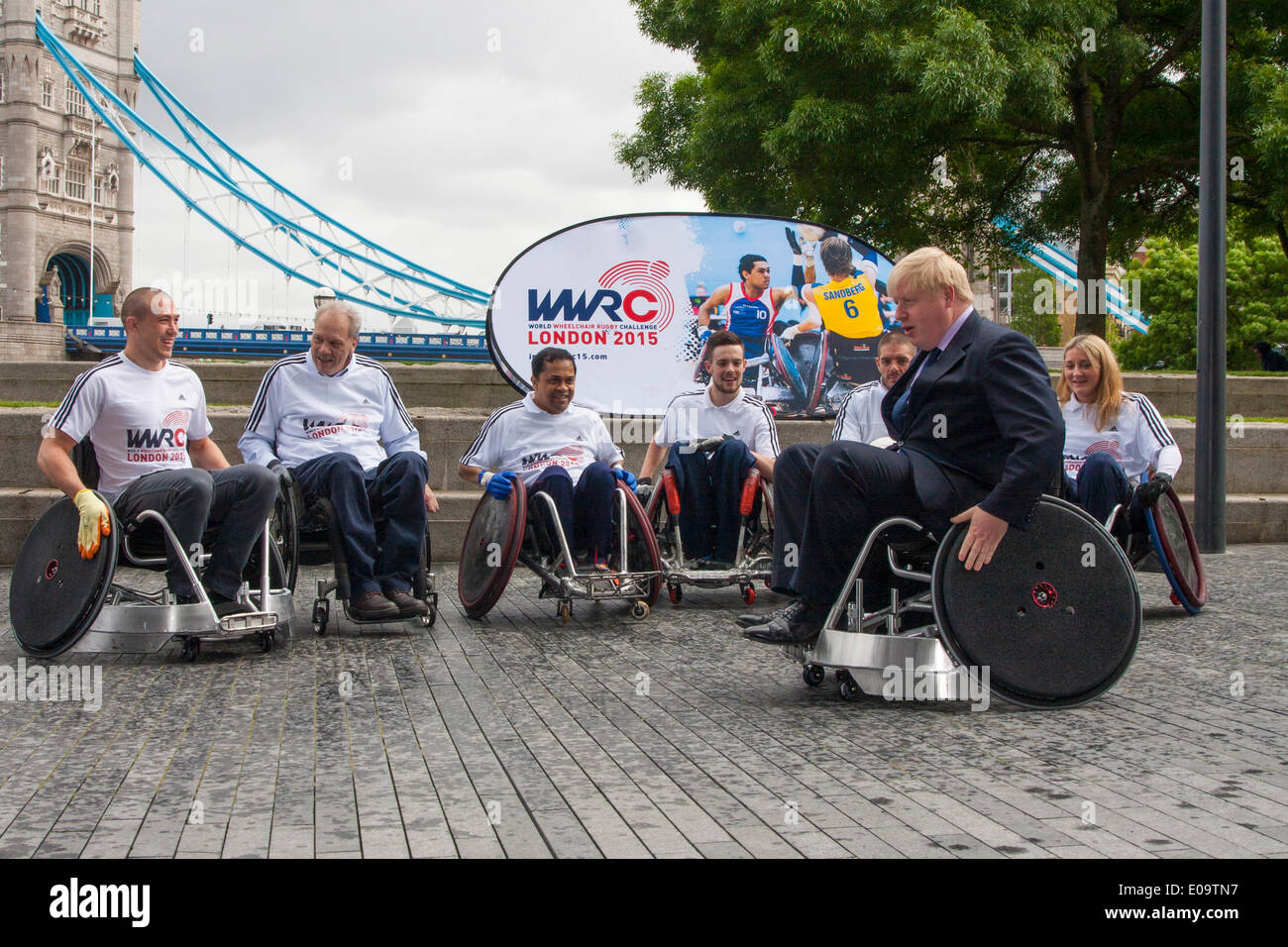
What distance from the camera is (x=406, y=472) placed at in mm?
6043

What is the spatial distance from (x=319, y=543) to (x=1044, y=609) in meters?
3.30

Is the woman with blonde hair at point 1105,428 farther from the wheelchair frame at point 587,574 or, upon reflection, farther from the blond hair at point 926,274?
the blond hair at point 926,274

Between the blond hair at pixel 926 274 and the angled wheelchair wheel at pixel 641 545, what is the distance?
2425mm

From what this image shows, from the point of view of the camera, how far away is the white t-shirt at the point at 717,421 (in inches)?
289

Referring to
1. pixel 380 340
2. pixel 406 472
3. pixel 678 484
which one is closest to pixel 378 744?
pixel 406 472

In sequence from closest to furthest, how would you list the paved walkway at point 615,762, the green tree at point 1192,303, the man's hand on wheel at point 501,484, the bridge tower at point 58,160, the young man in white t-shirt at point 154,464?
1. the paved walkway at point 615,762
2. the young man in white t-shirt at point 154,464
3. the man's hand on wheel at point 501,484
4. the green tree at point 1192,303
5. the bridge tower at point 58,160

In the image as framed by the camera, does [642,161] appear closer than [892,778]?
No

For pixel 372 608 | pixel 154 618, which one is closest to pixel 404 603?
pixel 372 608

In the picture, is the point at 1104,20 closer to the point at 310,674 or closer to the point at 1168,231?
the point at 1168,231

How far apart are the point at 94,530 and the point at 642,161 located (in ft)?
68.9

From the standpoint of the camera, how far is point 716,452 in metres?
7.02

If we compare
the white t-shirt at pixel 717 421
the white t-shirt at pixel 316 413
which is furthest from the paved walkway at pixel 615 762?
the white t-shirt at pixel 717 421

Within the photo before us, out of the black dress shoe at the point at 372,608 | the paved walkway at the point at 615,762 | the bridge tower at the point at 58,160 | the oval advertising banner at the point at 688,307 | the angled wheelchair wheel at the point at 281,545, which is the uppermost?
the bridge tower at the point at 58,160
